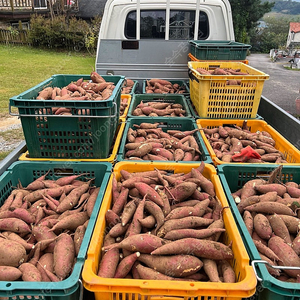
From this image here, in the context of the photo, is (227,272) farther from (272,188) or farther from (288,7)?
(288,7)

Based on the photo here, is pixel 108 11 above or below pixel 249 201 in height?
above

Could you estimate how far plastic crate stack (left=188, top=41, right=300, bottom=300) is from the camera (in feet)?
4.91

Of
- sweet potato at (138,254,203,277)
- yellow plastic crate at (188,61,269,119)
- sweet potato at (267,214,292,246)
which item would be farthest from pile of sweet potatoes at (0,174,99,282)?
yellow plastic crate at (188,61,269,119)

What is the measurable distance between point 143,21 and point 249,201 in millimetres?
3914

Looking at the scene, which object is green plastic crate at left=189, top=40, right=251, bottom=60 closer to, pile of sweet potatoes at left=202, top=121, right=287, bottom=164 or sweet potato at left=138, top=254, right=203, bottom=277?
pile of sweet potatoes at left=202, top=121, right=287, bottom=164

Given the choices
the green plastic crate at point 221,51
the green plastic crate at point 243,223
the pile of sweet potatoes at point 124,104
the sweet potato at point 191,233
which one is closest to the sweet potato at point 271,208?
the green plastic crate at point 243,223

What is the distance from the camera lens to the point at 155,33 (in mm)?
4965

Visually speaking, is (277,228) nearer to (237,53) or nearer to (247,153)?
(247,153)

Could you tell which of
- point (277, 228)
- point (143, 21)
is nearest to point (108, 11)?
point (143, 21)

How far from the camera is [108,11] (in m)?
4.79

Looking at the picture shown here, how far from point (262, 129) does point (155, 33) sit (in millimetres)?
2698

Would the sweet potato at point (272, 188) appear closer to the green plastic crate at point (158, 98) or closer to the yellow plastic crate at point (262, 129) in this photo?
the yellow plastic crate at point (262, 129)

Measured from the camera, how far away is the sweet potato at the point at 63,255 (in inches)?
61.6

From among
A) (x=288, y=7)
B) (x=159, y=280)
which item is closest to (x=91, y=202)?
(x=159, y=280)
